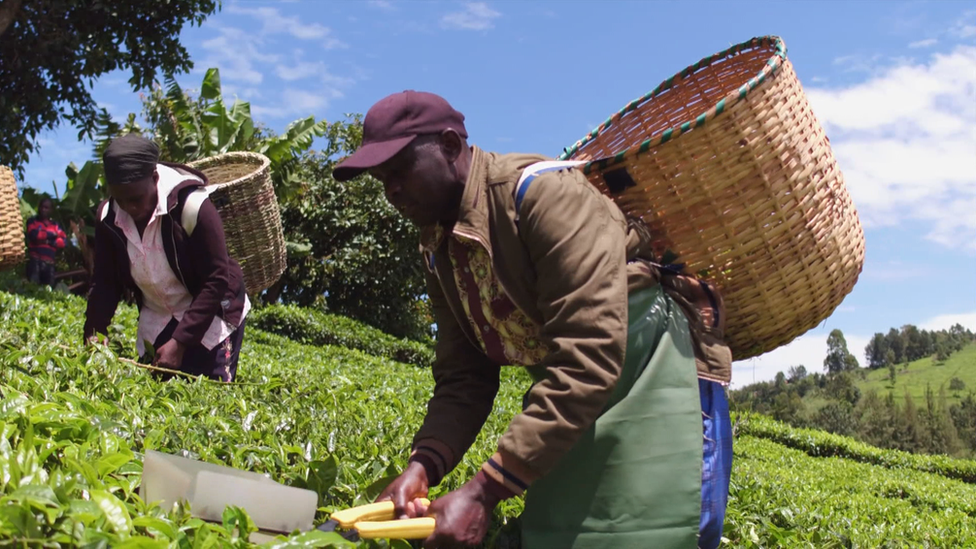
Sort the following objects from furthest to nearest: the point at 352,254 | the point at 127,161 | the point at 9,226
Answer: the point at 352,254 → the point at 9,226 → the point at 127,161

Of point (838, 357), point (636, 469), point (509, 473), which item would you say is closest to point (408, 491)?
point (509, 473)

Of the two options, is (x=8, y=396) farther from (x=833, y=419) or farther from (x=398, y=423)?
(x=833, y=419)

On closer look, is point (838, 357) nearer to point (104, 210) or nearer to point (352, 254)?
point (352, 254)

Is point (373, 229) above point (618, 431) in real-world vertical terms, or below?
above

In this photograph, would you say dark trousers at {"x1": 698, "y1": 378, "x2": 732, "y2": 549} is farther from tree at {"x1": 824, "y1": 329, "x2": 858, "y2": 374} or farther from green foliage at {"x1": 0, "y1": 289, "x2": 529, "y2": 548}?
tree at {"x1": 824, "y1": 329, "x2": 858, "y2": 374}

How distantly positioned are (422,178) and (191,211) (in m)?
2.09

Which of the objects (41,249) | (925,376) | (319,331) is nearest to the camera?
(41,249)

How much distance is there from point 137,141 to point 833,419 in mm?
59972

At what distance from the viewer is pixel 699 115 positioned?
2.61 metres

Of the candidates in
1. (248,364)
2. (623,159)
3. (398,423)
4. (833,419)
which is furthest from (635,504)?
(833,419)

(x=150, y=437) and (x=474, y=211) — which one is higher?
(x=474, y=211)

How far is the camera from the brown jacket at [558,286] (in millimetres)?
1914

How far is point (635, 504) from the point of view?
6.75 feet

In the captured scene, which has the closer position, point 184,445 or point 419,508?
point 419,508
